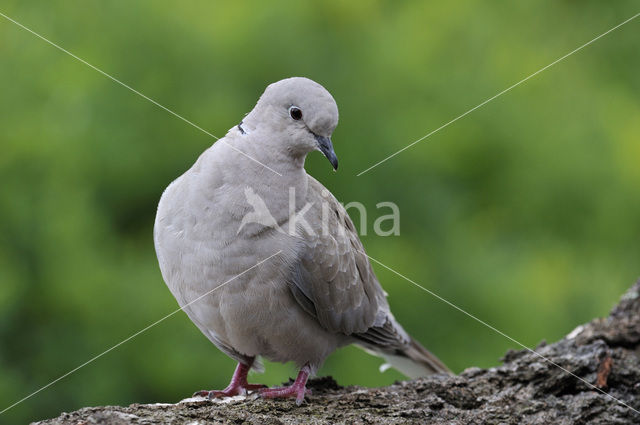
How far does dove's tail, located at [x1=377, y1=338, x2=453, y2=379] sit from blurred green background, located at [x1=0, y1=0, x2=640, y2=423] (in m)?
0.70

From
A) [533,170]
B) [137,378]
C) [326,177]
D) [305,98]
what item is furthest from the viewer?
[533,170]

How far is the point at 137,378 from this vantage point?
396cm

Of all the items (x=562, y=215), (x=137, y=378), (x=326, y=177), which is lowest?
(x=137, y=378)

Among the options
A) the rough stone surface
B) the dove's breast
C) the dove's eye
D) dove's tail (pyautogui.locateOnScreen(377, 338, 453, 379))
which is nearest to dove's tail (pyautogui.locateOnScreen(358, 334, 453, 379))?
dove's tail (pyautogui.locateOnScreen(377, 338, 453, 379))

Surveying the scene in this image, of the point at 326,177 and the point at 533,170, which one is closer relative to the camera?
the point at 326,177

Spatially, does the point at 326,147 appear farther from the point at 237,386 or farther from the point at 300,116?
the point at 237,386

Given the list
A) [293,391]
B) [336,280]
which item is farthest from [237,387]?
[336,280]

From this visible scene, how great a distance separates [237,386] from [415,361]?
84cm

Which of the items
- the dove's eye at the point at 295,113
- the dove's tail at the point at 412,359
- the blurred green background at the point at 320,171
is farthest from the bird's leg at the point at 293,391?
the blurred green background at the point at 320,171

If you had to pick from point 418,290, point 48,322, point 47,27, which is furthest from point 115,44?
point 418,290

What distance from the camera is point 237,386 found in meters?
2.87

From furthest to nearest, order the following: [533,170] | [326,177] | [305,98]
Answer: [533,170] < [326,177] < [305,98]

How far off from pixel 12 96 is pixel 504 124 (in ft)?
8.81

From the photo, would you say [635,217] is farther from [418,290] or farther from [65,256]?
[65,256]
